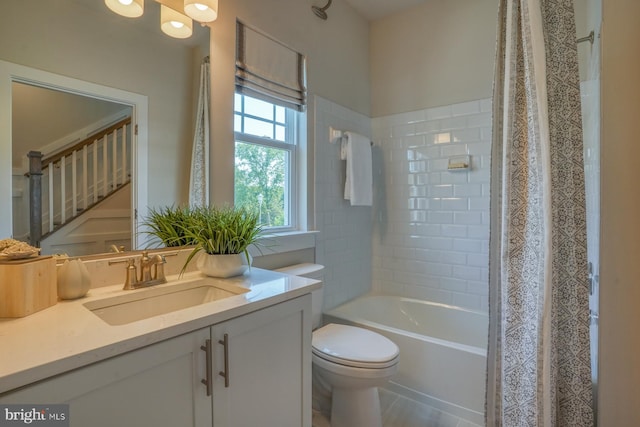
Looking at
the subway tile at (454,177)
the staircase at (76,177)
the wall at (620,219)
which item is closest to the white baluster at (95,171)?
the staircase at (76,177)

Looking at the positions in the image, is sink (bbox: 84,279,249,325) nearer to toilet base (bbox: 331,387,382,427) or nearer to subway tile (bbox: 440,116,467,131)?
toilet base (bbox: 331,387,382,427)

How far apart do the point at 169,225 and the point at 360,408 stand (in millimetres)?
1321

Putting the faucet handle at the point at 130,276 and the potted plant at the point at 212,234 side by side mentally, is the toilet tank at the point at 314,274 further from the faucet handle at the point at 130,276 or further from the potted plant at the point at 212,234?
the faucet handle at the point at 130,276

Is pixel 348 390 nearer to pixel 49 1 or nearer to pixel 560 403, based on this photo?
pixel 560 403

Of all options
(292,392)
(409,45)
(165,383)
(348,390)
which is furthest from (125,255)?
(409,45)

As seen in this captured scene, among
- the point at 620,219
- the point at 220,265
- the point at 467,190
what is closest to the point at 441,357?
the point at 620,219

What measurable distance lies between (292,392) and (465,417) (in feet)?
4.05

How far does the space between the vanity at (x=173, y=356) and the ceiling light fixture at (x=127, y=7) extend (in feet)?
3.57

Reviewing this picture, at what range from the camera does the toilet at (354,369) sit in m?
1.50

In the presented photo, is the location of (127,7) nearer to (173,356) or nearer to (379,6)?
(173,356)

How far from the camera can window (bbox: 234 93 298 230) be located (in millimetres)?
1856

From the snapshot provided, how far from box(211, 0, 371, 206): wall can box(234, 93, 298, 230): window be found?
0.47 ft

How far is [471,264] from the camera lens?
93.6 inches

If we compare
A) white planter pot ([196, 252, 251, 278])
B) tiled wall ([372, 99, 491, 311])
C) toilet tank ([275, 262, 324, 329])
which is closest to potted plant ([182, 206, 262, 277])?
white planter pot ([196, 252, 251, 278])
